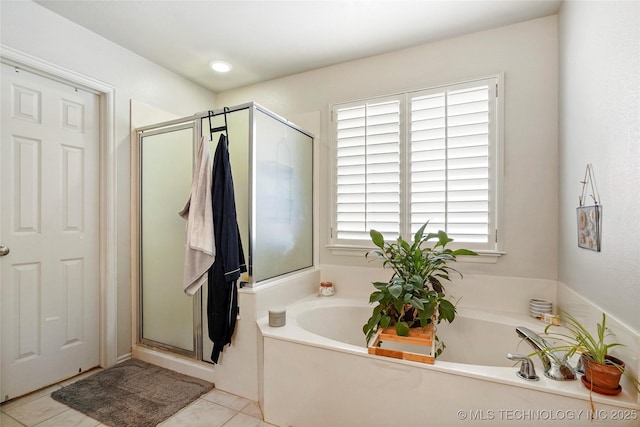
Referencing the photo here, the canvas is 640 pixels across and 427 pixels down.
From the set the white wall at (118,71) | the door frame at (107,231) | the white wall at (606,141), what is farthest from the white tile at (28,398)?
the white wall at (606,141)

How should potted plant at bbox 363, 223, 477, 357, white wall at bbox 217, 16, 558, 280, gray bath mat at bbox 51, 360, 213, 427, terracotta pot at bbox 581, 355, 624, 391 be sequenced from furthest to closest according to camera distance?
white wall at bbox 217, 16, 558, 280, gray bath mat at bbox 51, 360, 213, 427, potted plant at bbox 363, 223, 477, 357, terracotta pot at bbox 581, 355, 624, 391

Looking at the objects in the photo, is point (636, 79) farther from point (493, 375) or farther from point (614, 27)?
point (493, 375)

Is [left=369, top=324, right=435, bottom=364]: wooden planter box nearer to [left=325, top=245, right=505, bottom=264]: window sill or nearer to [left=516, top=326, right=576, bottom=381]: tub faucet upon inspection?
[left=516, top=326, right=576, bottom=381]: tub faucet

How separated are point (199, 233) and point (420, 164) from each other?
1.66 m

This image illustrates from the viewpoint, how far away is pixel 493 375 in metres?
1.27

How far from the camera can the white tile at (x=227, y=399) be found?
189cm

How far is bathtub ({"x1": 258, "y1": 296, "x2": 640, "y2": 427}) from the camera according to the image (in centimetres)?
117

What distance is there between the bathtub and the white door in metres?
1.42

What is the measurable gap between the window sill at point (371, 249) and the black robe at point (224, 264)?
3.04 feet

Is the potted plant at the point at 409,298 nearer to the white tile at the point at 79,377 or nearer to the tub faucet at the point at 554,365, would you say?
the tub faucet at the point at 554,365

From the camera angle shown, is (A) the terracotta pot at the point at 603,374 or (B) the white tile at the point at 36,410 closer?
(A) the terracotta pot at the point at 603,374

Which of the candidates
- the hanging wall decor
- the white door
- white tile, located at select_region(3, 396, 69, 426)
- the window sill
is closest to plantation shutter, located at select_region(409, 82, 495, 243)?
the window sill

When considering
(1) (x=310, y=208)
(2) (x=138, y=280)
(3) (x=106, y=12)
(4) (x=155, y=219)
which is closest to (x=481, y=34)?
(1) (x=310, y=208)

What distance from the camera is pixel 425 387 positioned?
53.4 inches
